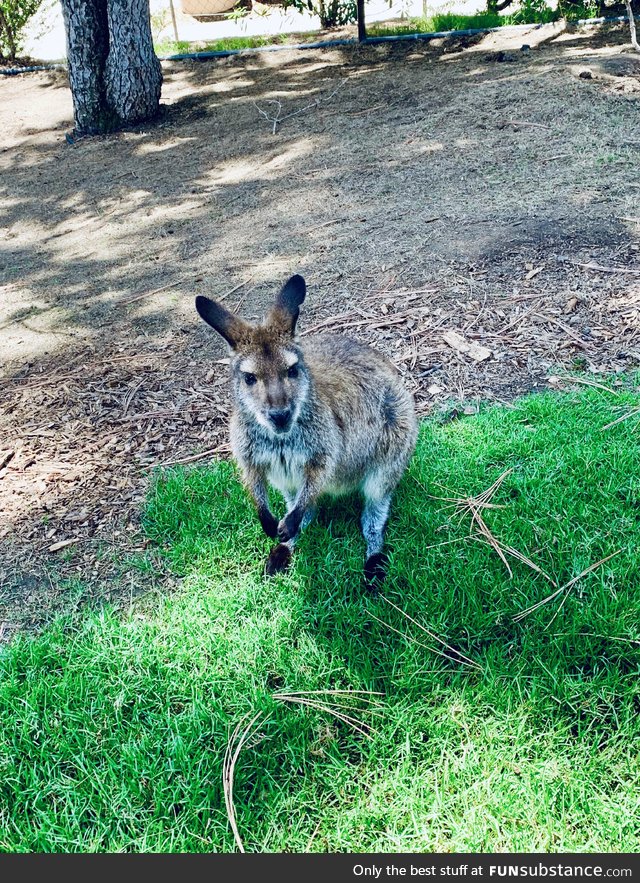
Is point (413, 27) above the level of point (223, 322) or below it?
above

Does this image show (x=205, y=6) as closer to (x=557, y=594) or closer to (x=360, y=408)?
(x=360, y=408)

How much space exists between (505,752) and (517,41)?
1009cm

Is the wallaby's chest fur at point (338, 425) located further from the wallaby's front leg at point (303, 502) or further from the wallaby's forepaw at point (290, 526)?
the wallaby's forepaw at point (290, 526)

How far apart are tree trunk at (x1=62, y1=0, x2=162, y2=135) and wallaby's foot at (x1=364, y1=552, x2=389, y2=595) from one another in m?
7.81

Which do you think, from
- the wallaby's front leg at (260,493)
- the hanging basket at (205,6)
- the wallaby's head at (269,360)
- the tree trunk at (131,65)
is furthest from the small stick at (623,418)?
the hanging basket at (205,6)

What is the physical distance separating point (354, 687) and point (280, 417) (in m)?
1.14

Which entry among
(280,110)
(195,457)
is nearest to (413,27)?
(280,110)

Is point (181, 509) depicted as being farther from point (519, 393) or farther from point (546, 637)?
point (519, 393)

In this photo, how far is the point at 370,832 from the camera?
2.52 m

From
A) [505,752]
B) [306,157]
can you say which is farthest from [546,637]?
[306,157]

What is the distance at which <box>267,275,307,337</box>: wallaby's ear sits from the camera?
11.0ft

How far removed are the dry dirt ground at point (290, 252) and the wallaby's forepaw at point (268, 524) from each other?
0.62 meters

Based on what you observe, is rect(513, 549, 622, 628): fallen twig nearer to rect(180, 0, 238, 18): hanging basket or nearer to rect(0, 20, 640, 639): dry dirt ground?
rect(0, 20, 640, 639): dry dirt ground

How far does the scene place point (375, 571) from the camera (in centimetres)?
346
